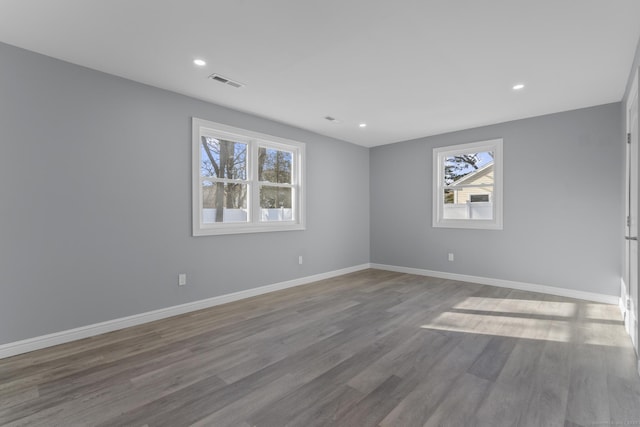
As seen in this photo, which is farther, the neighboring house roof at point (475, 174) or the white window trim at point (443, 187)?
the neighboring house roof at point (475, 174)

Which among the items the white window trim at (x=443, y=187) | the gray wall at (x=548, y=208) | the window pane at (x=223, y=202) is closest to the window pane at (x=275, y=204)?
the window pane at (x=223, y=202)

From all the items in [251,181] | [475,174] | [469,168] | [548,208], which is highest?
[469,168]

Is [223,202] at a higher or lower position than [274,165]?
lower

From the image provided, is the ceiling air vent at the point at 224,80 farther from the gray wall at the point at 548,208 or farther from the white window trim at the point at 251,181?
the gray wall at the point at 548,208

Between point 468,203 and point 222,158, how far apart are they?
4.08m

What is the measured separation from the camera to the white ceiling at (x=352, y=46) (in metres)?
2.10

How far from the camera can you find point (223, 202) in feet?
13.3

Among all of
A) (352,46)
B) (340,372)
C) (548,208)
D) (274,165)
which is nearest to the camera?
(340,372)

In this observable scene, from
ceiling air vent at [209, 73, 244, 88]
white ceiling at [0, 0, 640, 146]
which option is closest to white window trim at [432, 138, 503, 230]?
white ceiling at [0, 0, 640, 146]

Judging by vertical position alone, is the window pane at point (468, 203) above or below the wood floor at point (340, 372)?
above

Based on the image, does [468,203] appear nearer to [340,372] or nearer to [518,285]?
[518,285]

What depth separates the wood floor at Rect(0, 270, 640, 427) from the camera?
5.80ft

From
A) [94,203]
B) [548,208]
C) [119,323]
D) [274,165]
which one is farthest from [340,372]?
[548,208]

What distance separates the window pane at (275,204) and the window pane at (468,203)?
9.29 feet
